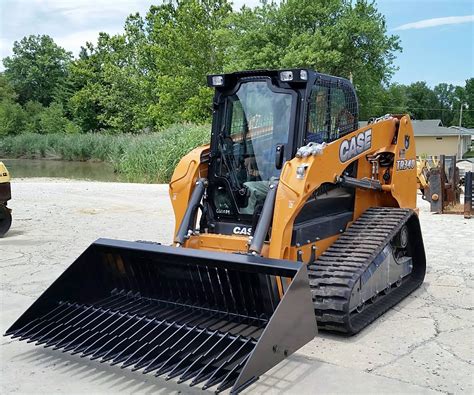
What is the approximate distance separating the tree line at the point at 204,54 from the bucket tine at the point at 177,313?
84.0ft

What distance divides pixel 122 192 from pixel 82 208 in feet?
10.00

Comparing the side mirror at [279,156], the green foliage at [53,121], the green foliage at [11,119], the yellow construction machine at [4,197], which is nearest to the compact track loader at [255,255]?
the side mirror at [279,156]

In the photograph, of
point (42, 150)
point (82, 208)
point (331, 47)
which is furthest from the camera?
point (42, 150)

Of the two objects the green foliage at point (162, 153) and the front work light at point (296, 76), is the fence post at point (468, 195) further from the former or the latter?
the green foliage at point (162, 153)

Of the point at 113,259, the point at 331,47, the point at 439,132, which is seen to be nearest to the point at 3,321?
the point at 113,259

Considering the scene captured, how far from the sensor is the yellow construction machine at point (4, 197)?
28.0 ft

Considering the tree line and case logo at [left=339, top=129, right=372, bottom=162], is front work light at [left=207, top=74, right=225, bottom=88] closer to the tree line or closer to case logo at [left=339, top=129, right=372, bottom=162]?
case logo at [left=339, top=129, right=372, bottom=162]

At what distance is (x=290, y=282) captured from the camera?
3.76 metres

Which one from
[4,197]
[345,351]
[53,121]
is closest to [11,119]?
[53,121]

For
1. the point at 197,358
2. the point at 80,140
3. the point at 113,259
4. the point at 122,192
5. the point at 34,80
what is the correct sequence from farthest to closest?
the point at 34,80, the point at 80,140, the point at 122,192, the point at 113,259, the point at 197,358

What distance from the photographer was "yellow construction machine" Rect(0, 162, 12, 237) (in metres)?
8.54

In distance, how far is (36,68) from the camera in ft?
204

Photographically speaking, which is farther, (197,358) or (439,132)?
(439,132)

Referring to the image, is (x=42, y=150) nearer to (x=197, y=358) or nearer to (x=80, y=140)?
(x=80, y=140)
